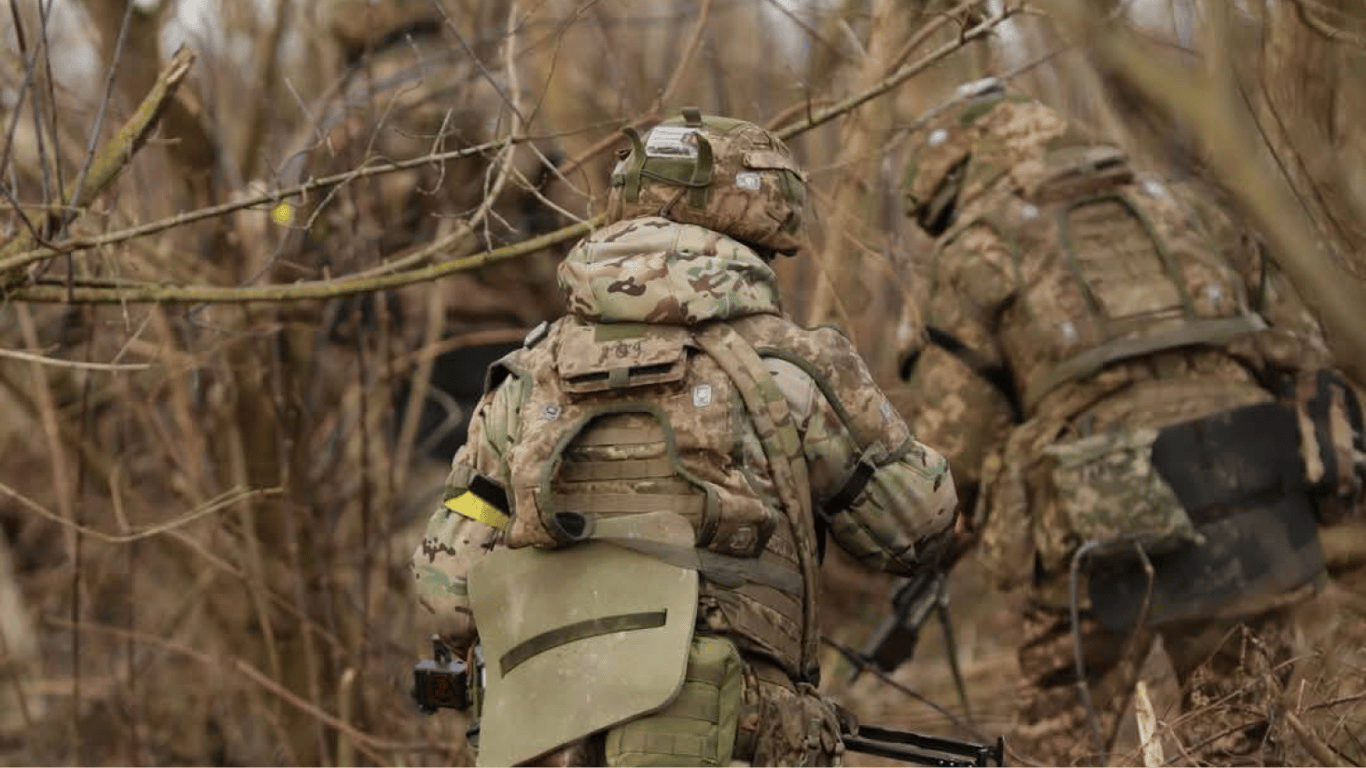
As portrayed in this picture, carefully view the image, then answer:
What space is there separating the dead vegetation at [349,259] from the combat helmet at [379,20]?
0.78ft

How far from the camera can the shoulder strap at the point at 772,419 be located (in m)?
3.48

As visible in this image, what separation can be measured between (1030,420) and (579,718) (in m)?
2.33

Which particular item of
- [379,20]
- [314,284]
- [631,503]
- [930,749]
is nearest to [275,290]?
[314,284]

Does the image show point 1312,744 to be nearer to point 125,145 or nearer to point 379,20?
point 125,145

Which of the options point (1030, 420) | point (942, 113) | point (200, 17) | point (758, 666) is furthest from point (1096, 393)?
point (200, 17)

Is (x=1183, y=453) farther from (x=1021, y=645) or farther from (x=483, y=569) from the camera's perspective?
(x=483, y=569)

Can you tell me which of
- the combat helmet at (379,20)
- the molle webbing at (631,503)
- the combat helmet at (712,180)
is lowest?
the molle webbing at (631,503)

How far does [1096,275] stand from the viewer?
5.16 meters

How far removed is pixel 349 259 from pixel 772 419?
10.2 ft

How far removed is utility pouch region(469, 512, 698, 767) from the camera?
3.34m

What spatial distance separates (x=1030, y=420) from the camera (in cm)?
532

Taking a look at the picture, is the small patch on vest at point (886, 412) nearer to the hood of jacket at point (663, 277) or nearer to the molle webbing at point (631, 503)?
the hood of jacket at point (663, 277)

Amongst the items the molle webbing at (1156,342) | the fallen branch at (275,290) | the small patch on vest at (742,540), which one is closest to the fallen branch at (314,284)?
the fallen branch at (275,290)

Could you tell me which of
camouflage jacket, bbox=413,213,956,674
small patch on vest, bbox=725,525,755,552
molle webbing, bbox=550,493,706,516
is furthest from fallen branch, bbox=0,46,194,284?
small patch on vest, bbox=725,525,755,552
